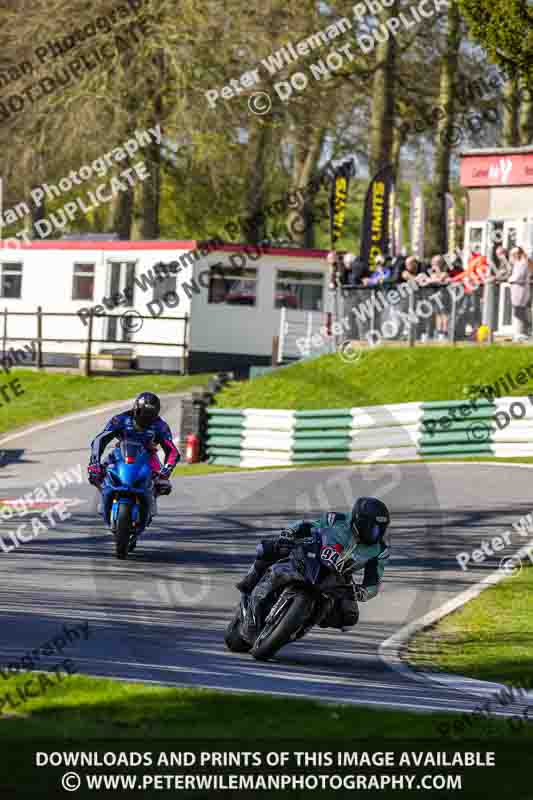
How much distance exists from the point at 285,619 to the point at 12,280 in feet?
107

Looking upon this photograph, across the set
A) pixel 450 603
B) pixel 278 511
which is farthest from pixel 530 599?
pixel 278 511

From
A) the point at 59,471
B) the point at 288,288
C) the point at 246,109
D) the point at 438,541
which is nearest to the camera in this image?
the point at 438,541

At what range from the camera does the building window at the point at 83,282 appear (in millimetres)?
39750

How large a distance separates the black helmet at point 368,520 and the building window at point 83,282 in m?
30.4

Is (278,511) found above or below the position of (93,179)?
below

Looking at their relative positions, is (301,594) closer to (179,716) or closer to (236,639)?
(236,639)

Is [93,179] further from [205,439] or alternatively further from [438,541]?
[438,541]

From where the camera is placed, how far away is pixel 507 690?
9414 mm

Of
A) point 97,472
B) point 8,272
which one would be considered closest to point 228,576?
point 97,472

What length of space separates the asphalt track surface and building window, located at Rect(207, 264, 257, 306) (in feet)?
42.9

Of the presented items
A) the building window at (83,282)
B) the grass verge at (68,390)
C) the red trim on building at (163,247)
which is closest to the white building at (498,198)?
the red trim on building at (163,247)

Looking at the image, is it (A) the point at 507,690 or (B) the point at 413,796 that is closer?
(B) the point at 413,796

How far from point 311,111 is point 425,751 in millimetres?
36803

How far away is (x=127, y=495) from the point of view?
14.7m
